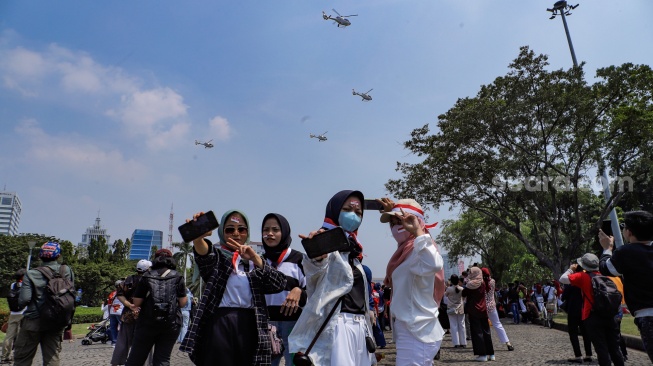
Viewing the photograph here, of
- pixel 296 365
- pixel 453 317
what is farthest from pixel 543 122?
pixel 296 365

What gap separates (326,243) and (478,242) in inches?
1476

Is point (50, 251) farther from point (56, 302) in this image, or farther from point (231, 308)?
point (231, 308)

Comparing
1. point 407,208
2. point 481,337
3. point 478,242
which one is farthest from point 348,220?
point 478,242

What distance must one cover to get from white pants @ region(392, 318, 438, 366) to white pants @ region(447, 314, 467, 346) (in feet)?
26.5

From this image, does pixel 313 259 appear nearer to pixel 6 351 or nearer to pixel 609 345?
pixel 609 345

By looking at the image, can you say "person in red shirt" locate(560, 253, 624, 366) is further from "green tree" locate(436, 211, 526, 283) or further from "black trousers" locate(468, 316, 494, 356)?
"green tree" locate(436, 211, 526, 283)

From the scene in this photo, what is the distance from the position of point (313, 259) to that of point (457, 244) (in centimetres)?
3649

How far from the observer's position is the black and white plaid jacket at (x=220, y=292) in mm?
3209

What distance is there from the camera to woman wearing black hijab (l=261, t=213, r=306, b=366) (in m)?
4.16

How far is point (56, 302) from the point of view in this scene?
518 cm

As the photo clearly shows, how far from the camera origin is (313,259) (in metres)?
3.10

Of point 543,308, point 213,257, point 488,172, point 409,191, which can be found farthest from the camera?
point 409,191

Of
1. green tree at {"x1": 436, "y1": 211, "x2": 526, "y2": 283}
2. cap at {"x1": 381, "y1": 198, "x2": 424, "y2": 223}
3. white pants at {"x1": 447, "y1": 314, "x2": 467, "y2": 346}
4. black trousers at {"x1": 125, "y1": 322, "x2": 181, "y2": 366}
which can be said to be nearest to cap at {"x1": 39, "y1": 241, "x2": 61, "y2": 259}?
black trousers at {"x1": 125, "y1": 322, "x2": 181, "y2": 366}

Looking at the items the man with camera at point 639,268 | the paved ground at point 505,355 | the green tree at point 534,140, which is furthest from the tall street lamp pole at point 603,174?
the man with camera at point 639,268
